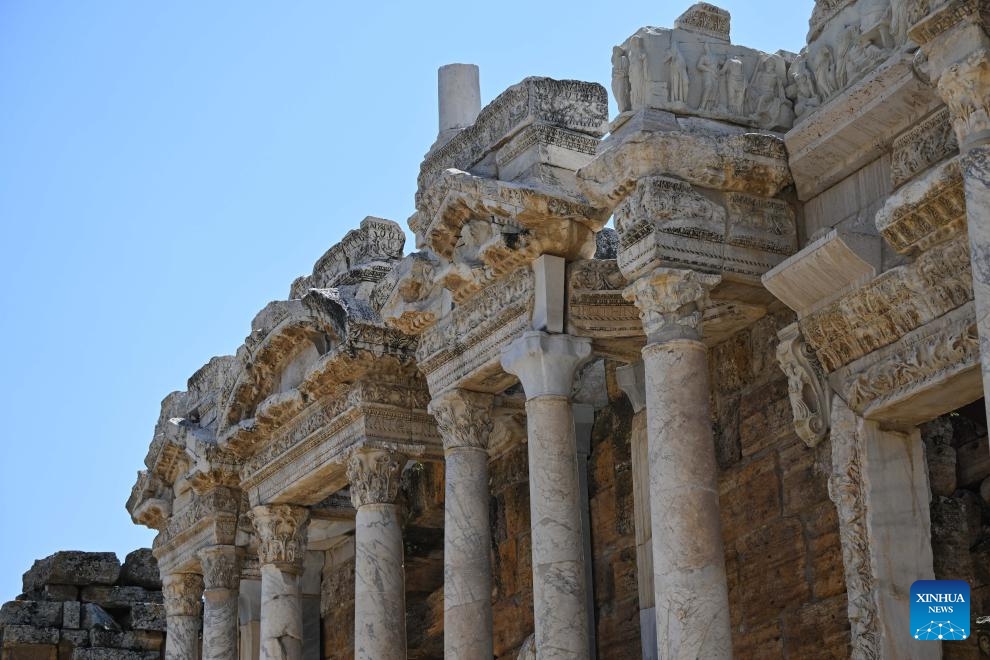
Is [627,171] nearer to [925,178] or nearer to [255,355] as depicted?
[925,178]

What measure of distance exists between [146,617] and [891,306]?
54.3 feet

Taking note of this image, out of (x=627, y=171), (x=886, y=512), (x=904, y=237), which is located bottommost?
(x=886, y=512)

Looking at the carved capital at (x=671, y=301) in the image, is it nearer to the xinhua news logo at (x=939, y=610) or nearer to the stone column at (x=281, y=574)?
the xinhua news logo at (x=939, y=610)

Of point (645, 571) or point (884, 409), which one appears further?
point (645, 571)

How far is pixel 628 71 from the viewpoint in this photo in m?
13.0

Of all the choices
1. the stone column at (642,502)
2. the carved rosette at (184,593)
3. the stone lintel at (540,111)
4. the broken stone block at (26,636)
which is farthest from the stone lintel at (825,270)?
the broken stone block at (26,636)

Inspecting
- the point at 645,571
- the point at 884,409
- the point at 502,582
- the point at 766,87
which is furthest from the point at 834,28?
the point at 502,582

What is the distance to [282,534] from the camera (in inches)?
706

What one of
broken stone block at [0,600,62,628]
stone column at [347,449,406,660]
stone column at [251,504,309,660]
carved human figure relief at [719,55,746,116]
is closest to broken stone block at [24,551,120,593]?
broken stone block at [0,600,62,628]

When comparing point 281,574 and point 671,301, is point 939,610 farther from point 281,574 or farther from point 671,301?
point 281,574

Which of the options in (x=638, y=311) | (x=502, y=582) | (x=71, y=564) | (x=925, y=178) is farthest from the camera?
(x=71, y=564)

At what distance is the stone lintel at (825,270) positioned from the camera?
39.8 ft

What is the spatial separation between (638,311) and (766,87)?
6.27 ft

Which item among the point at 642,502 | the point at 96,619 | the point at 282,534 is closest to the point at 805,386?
the point at 642,502
